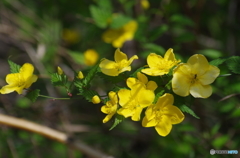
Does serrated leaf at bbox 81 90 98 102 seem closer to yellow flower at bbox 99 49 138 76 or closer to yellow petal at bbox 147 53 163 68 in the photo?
yellow flower at bbox 99 49 138 76

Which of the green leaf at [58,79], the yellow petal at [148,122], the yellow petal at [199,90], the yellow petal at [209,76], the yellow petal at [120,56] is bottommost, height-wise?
the yellow petal at [148,122]

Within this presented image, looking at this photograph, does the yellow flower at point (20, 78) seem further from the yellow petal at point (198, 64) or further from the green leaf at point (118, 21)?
the green leaf at point (118, 21)

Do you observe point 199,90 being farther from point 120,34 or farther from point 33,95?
point 120,34

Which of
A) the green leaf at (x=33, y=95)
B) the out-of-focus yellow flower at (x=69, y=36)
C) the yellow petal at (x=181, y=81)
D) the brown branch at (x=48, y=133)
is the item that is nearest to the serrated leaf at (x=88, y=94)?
the green leaf at (x=33, y=95)

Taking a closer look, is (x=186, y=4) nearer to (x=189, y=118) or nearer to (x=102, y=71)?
(x=189, y=118)

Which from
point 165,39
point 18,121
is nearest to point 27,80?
point 18,121

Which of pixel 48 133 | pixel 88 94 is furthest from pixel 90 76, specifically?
pixel 48 133

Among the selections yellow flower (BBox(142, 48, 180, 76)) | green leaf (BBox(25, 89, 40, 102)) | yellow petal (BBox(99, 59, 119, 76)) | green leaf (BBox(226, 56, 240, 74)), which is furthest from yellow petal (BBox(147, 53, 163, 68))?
green leaf (BBox(25, 89, 40, 102))
